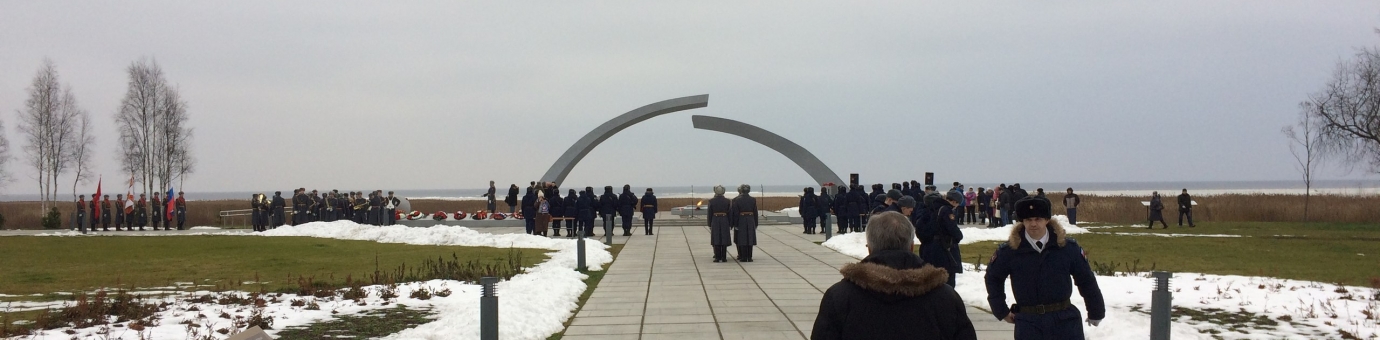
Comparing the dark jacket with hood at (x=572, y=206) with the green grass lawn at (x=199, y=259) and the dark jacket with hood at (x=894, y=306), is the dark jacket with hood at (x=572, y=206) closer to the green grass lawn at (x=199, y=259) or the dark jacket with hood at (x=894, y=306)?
the green grass lawn at (x=199, y=259)

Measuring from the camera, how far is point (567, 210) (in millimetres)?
25953

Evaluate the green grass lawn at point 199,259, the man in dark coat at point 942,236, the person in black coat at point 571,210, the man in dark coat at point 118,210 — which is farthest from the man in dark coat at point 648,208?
the man in dark coat at point 118,210

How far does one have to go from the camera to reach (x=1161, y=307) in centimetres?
654

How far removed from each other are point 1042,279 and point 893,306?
1907mm

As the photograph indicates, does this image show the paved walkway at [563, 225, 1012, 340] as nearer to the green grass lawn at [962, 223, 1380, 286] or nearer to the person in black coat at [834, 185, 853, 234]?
Result: the green grass lawn at [962, 223, 1380, 286]

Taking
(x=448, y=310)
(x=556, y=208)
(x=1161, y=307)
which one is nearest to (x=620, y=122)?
(x=556, y=208)

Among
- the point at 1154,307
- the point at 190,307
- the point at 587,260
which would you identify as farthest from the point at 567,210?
the point at 1154,307

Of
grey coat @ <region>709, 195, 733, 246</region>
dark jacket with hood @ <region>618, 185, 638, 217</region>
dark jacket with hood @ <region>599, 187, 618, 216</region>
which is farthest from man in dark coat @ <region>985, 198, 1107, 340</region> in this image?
dark jacket with hood @ <region>618, 185, 638, 217</region>

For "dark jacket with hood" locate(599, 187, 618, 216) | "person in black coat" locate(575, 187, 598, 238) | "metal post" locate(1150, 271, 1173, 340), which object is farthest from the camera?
"dark jacket with hood" locate(599, 187, 618, 216)

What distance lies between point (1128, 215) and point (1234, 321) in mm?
27021

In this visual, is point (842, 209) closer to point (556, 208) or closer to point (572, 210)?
point (572, 210)

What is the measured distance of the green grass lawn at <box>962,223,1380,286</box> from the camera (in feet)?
46.4

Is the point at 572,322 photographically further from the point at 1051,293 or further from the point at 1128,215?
the point at 1128,215

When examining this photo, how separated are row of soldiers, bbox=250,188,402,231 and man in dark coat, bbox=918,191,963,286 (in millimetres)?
26168
